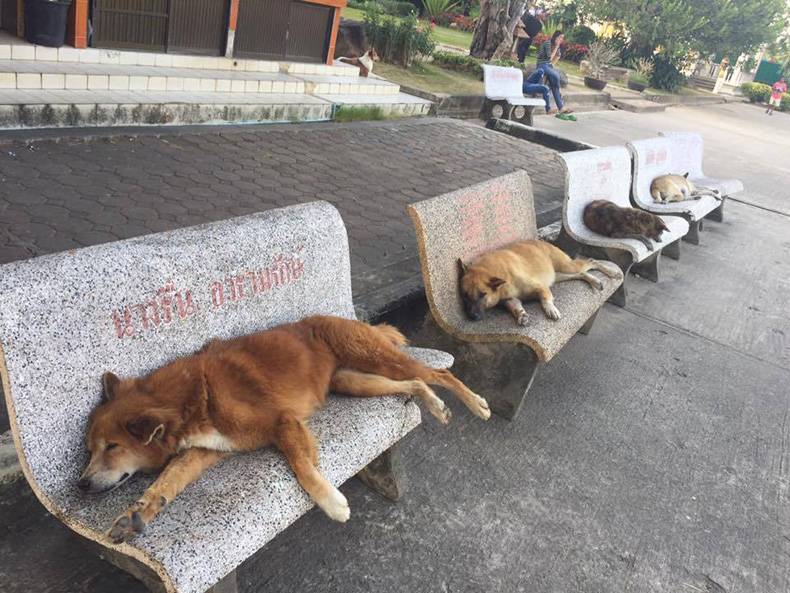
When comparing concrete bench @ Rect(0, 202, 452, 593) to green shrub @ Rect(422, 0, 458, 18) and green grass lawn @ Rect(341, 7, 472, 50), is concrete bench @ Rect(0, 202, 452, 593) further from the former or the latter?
green shrub @ Rect(422, 0, 458, 18)

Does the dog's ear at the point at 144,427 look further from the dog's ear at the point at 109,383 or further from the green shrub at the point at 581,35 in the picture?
the green shrub at the point at 581,35

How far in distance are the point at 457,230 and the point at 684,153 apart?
19.2 feet

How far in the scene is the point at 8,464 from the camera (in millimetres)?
2592

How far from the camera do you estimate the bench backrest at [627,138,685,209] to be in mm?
7148

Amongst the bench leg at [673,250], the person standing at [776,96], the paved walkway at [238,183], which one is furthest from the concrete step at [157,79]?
the person standing at [776,96]

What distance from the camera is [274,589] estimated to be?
252 cm

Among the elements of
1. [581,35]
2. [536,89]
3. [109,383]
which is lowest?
[109,383]

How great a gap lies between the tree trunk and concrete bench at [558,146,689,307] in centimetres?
1344

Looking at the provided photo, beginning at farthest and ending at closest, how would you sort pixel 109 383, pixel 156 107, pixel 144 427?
pixel 156 107, pixel 109 383, pixel 144 427

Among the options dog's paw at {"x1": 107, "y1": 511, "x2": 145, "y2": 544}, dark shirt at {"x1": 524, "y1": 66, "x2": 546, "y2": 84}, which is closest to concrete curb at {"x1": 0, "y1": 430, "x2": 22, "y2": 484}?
dog's paw at {"x1": 107, "y1": 511, "x2": 145, "y2": 544}

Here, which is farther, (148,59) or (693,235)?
(148,59)

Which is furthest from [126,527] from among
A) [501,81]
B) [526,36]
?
[526,36]

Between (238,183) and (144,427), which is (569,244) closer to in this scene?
(238,183)

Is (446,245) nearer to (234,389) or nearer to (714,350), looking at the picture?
(234,389)
